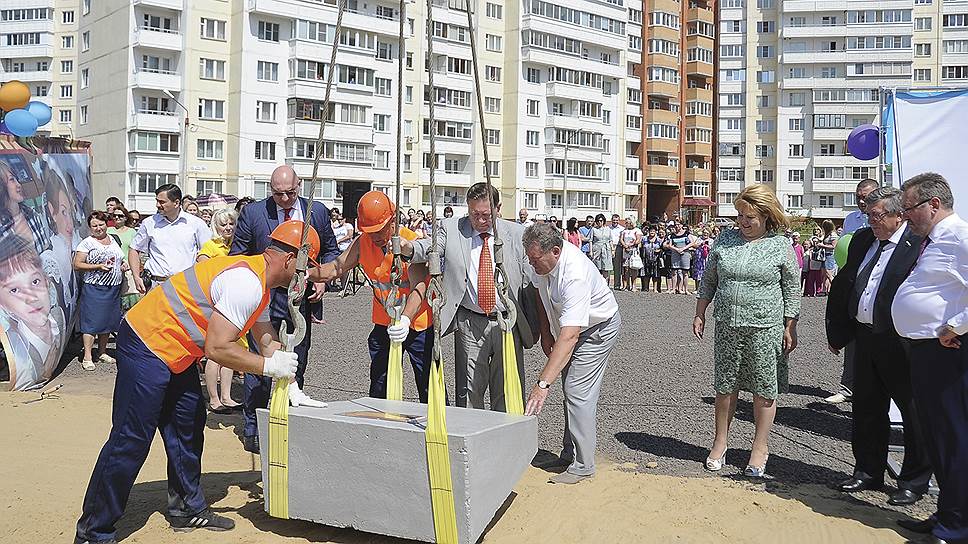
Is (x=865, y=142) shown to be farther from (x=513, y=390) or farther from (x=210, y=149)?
(x=210, y=149)

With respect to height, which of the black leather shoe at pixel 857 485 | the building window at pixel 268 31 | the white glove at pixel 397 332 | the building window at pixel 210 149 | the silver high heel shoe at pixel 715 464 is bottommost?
the black leather shoe at pixel 857 485

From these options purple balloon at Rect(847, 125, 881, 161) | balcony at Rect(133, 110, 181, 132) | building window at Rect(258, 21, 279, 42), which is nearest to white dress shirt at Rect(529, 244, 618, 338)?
purple balloon at Rect(847, 125, 881, 161)

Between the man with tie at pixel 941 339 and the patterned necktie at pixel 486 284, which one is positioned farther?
the patterned necktie at pixel 486 284

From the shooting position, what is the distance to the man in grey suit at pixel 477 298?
247 inches

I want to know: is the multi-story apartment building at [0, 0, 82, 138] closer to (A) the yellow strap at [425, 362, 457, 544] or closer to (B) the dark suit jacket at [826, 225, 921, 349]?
(B) the dark suit jacket at [826, 225, 921, 349]

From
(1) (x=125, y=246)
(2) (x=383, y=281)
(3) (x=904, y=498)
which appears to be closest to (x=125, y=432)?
(2) (x=383, y=281)

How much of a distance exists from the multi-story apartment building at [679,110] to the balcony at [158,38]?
112 ft

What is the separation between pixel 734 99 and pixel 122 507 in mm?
70404

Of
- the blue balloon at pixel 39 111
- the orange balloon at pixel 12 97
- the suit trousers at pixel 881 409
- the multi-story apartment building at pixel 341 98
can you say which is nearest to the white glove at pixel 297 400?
the suit trousers at pixel 881 409

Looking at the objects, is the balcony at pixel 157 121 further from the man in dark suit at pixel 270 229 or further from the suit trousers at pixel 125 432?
the suit trousers at pixel 125 432

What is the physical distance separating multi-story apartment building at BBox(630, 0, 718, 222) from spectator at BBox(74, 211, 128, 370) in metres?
57.7

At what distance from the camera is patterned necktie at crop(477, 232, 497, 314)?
20.5 ft

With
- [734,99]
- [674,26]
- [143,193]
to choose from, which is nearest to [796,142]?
[734,99]

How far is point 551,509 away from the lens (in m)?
5.55
